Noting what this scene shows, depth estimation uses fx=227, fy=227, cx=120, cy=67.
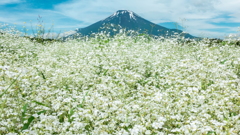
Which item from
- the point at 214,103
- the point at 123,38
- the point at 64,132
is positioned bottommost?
the point at 64,132

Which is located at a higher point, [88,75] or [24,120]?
[88,75]

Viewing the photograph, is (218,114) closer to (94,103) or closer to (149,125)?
(149,125)

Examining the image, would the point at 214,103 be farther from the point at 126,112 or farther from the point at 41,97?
the point at 41,97

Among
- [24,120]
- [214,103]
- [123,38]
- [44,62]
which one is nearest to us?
[24,120]

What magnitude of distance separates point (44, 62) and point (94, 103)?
517 centimetres

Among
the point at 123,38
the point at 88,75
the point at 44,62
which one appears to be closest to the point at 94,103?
the point at 88,75

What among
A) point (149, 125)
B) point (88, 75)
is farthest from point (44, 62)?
point (149, 125)

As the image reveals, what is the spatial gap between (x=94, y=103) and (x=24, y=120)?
53.9 inches

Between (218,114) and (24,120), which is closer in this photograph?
(24,120)

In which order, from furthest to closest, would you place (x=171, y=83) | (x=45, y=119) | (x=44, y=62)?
(x=44, y=62)
(x=171, y=83)
(x=45, y=119)

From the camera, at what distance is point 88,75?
6875mm

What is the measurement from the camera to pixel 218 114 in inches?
177

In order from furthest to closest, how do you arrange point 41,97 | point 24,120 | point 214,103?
point 41,97 → point 214,103 → point 24,120

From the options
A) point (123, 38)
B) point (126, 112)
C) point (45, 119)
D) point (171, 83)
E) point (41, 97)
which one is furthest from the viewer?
→ point (123, 38)
